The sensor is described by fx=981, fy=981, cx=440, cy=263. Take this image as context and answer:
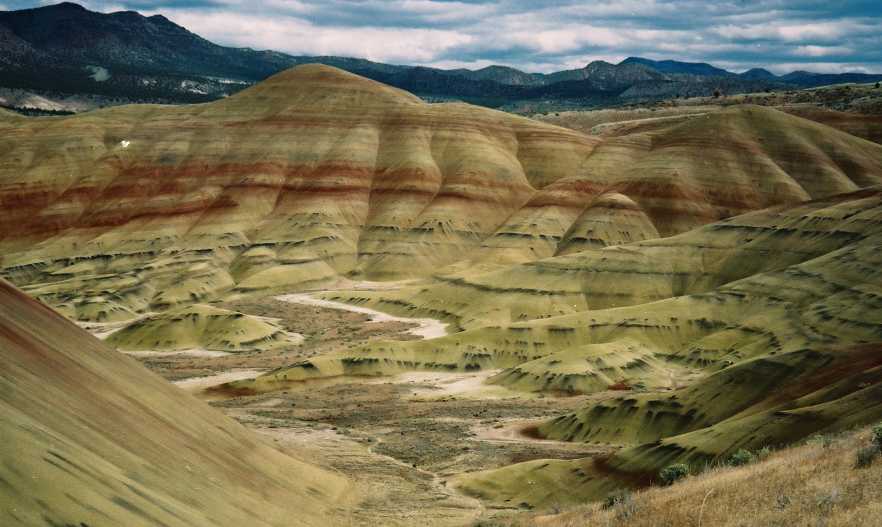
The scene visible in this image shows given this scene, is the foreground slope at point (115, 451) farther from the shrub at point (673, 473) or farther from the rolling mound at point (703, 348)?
the rolling mound at point (703, 348)

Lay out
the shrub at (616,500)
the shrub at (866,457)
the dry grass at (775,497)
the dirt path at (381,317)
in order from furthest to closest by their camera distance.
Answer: the dirt path at (381,317)
the shrub at (616,500)
the shrub at (866,457)
the dry grass at (775,497)

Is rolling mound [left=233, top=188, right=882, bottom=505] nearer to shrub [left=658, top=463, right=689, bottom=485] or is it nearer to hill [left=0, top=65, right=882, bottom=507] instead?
hill [left=0, top=65, right=882, bottom=507]

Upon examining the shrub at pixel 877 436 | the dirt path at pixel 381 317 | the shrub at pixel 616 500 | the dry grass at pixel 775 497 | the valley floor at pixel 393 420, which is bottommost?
the dirt path at pixel 381 317

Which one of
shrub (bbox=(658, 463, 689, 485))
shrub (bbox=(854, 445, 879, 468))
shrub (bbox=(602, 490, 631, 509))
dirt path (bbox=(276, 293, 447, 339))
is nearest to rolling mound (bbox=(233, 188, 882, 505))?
shrub (bbox=(658, 463, 689, 485))

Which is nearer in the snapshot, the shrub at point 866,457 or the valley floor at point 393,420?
the shrub at point 866,457

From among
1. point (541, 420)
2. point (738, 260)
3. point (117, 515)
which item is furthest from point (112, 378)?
point (738, 260)

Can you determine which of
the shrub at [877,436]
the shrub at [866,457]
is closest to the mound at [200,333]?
the shrub at [877,436]

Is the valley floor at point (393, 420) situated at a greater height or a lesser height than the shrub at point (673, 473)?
lesser
